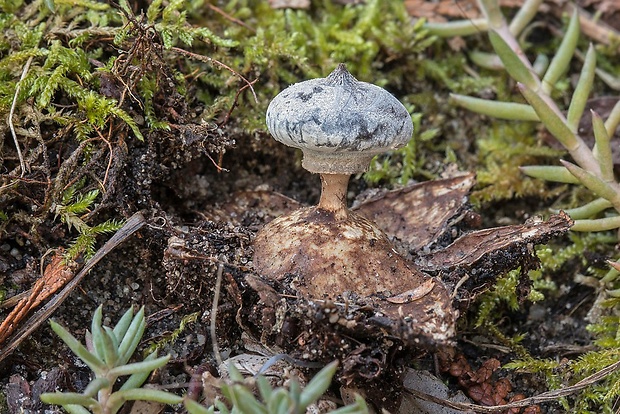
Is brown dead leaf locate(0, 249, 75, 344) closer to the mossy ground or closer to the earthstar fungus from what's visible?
the mossy ground

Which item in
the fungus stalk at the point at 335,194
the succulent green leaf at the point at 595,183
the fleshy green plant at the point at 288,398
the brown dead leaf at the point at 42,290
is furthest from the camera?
the succulent green leaf at the point at 595,183

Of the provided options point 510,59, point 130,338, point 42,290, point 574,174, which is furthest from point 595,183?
point 42,290

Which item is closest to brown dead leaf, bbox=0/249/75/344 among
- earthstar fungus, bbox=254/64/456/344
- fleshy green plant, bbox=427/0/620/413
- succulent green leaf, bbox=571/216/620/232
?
earthstar fungus, bbox=254/64/456/344

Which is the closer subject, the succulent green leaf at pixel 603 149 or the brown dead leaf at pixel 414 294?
the brown dead leaf at pixel 414 294

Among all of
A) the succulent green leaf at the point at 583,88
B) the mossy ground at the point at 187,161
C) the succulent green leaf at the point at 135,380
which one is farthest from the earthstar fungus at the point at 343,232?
the succulent green leaf at the point at 583,88

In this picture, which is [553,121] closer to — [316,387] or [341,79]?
[341,79]

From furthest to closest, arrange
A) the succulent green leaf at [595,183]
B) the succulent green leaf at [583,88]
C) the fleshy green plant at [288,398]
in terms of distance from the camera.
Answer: the succulent green leaf at [583,88] < the succulent green leaf at [595,183] < the fleshy green plant at [288,398]

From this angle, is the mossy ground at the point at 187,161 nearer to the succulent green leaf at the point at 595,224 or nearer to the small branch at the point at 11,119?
the small branch at the point at 11,119
